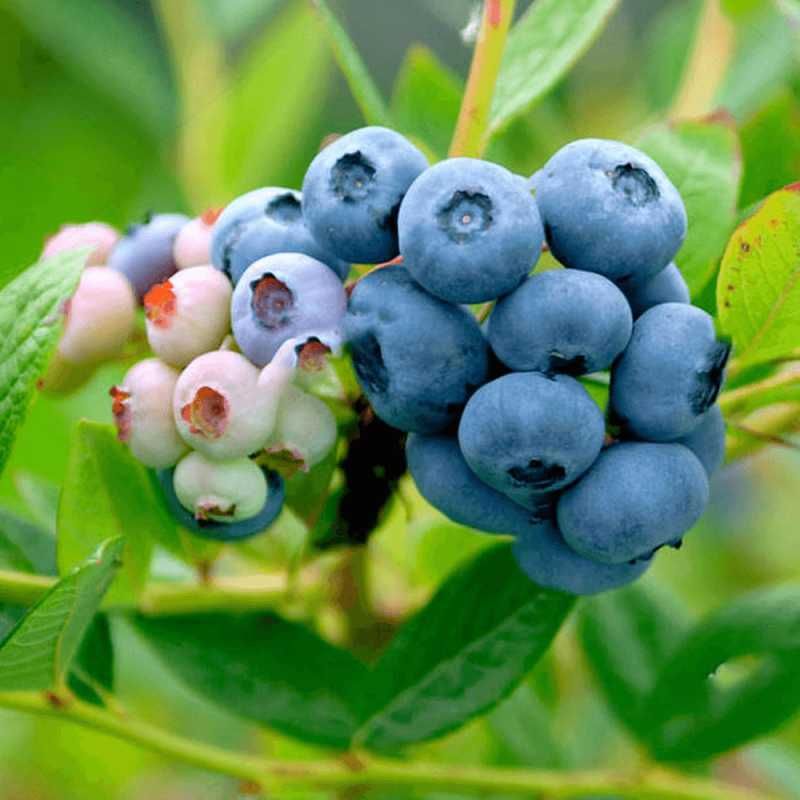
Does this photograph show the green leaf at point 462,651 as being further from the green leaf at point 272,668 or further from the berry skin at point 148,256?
the berry skin at point 148,256

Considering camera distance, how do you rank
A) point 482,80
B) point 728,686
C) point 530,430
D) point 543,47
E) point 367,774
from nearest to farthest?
point 530,430, point 482,80, point 543,47, point 367,774, point 728,686

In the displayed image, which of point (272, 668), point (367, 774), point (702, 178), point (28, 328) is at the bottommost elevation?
point (367, 774)

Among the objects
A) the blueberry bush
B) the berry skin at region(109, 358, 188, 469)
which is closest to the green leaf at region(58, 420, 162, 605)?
the blueberry bush

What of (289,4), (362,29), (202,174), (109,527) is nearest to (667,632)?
(109,527)

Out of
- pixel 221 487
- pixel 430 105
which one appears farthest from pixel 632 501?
pixel 430 105

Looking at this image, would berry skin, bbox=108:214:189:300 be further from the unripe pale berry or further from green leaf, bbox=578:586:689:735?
green leaf, bbox=578:586:689:735

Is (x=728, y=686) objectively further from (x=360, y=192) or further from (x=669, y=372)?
(x=360, y=192)

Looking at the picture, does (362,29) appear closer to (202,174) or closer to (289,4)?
(289,4)
